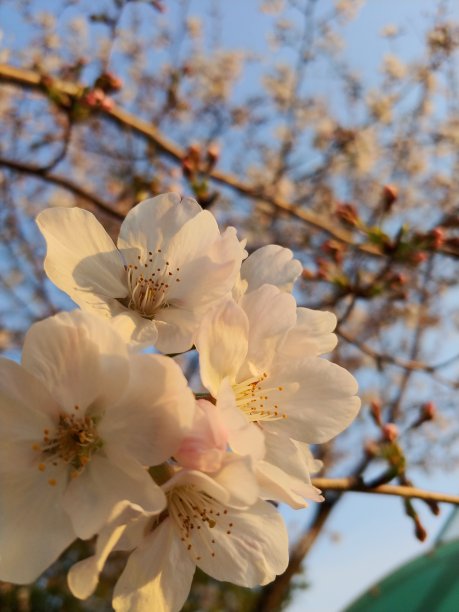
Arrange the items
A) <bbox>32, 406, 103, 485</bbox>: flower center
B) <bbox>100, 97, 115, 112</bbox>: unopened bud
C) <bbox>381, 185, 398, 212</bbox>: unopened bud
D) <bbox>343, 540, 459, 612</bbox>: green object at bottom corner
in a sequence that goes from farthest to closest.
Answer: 1. <bbox>343, 540, 459, 612</bbox>: green object at bottom corner
2. <bbox>100, 97, 115, 112</bbox>: unopened bud
3. <bbox>381, 185, 398, 212</bbox>: unopened bud
4. <bbox>32, 406, 103, 485</bbox>: flower center

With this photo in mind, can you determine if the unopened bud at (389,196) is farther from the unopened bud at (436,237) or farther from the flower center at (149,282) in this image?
the flower center at (149,282)

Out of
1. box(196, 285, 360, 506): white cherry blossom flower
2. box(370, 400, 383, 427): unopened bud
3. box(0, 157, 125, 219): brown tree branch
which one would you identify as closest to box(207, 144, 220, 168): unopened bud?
box(0, 157, 125, 219): brown tree branch

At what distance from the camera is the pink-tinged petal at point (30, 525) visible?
2.43ft

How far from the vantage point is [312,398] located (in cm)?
92

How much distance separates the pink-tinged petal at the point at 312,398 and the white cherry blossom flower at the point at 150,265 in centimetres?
16

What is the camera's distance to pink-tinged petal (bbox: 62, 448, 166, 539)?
0.71 metres

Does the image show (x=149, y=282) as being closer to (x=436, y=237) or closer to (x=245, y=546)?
(x=245, y=546)

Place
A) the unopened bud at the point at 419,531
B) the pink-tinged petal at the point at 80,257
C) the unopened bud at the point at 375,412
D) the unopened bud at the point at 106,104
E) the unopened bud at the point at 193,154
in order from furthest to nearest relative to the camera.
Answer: the unopened bud at the point at 106,104 → the unopened bud at the point at 193,154 → the unopened bud at the point at 375,412 → the unopened bud at the point at 419,531 → the pink-tinged petal at the point at 80,257

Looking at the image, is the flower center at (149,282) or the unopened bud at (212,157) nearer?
the flower center at (149,282)

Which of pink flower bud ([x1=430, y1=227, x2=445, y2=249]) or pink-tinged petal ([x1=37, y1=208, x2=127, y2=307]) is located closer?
pink-tinged petal ([x1=37, y1=208, x2=127, y2=307])

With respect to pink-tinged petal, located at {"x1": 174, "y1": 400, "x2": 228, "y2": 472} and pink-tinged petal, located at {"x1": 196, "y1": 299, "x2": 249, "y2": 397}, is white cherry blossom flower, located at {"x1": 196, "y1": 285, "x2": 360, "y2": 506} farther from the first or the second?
pink-tinged petal, located at {"x1": 174, "y1": 400, "x2": 228, "y2": 472}

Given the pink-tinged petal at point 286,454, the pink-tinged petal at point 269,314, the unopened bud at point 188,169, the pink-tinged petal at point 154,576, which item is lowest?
the pink-tinged petal at point 154,576

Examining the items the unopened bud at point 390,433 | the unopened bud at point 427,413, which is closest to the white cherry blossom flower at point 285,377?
the unopened bud at point 390,433

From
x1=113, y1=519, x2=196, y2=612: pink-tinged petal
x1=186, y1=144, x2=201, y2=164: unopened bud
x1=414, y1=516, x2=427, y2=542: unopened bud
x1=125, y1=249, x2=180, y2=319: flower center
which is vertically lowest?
x1=414, y1=516, x2=427, y2=542: unopened bud
